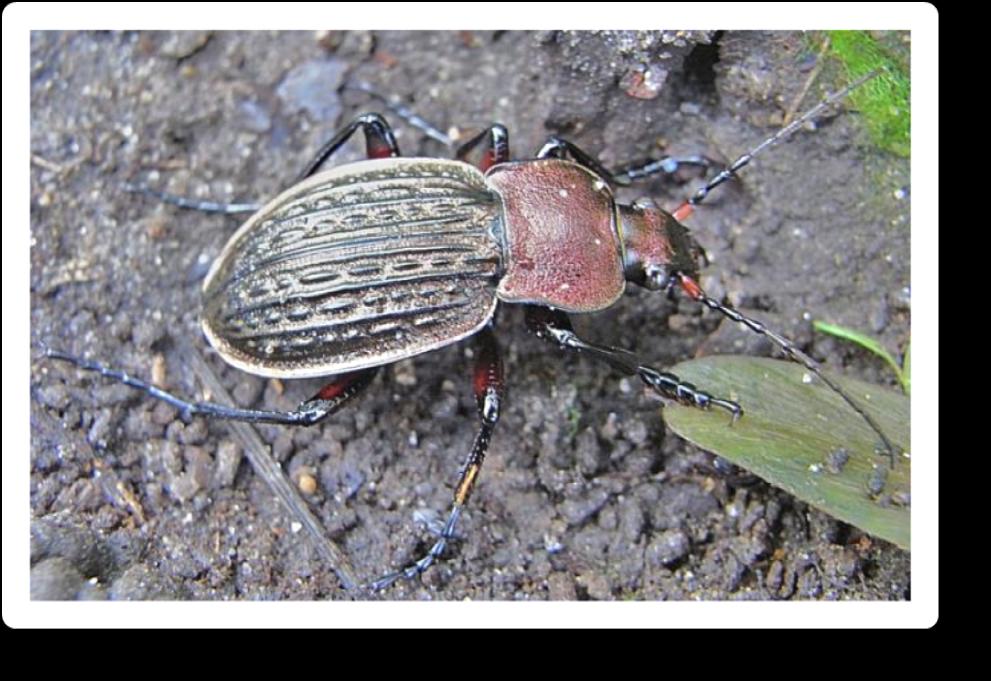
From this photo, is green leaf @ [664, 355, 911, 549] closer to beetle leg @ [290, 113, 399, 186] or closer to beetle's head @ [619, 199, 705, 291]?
beetle's head @ [619, 199, 705, 291]

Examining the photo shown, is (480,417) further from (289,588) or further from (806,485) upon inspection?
(806,485)

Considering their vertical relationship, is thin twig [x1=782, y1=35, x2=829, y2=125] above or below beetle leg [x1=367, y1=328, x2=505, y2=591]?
above

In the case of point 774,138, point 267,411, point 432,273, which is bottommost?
point 267,411

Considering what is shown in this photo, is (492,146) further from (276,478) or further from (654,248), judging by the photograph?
(276,478)

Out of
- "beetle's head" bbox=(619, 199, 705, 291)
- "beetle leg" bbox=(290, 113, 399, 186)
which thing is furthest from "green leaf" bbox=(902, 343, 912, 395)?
"beetle leg" bbox=(290, 113, 399, 186)

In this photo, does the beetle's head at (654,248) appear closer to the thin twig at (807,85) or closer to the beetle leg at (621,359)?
the beetle leg at (621,359)

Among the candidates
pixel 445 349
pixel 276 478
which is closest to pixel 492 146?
pixel 445 349
